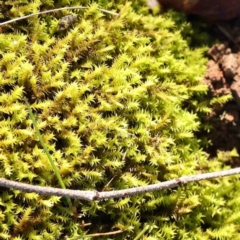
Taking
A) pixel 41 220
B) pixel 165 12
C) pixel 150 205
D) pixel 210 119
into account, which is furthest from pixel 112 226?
pixel 165 12

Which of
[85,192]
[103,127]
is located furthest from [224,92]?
[85,192]

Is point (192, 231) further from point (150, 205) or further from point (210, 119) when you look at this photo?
point (210, 119)

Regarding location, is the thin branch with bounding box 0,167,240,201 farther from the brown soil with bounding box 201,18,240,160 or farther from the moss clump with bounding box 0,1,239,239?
the brown soil with bounding box 201,18,240,160

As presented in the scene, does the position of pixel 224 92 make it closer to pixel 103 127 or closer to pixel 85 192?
pixel 103 127

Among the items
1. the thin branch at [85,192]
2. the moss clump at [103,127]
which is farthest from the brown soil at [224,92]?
the thin branch at [85,192]

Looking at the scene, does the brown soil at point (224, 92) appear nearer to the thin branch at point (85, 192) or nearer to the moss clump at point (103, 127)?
the moss clump at point (103, 127)
